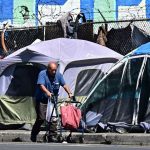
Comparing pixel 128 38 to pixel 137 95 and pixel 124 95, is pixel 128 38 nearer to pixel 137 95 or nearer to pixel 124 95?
pixel 124 95

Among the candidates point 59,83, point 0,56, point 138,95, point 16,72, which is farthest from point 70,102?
point 0,56

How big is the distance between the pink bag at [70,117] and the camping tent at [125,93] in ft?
4.91

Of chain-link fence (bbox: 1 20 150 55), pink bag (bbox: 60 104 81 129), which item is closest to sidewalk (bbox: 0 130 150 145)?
pink bag (bbox: 60 104 81 129)

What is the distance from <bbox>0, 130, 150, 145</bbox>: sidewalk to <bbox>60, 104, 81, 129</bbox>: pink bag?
19.6 inches

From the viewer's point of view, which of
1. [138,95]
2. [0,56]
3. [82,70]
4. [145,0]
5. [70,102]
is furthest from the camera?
[145,0]

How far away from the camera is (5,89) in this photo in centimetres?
1712

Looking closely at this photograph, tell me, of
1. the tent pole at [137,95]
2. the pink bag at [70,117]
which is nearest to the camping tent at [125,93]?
the tent pole at [137,95]

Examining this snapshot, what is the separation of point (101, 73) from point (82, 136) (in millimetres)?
2899

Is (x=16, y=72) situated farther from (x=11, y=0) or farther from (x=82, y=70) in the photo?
(x=11, y=0)

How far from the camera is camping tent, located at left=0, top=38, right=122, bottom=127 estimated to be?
1658 centimetres

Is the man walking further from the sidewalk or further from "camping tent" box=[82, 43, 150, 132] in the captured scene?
"camping tent" box=[82, 43, 150, 132]

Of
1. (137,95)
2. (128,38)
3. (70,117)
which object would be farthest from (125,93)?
(128,38)

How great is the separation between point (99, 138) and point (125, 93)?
67.4 inches

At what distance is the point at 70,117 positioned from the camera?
13781mm
